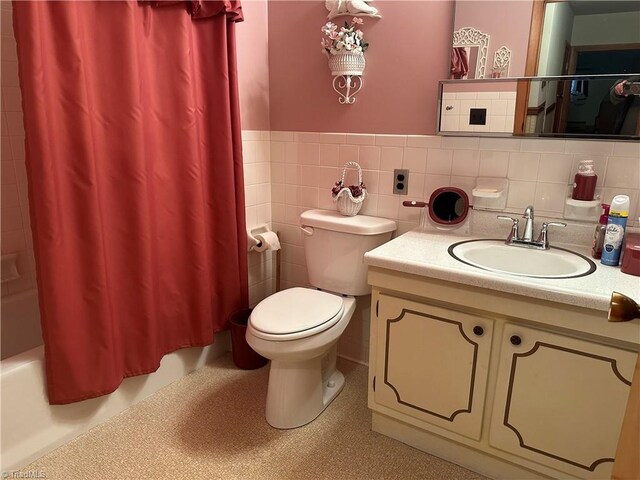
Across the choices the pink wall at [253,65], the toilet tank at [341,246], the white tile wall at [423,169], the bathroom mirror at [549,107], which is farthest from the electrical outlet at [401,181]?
the pink wall at [253,65]

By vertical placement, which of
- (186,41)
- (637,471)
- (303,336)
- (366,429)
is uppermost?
(186,41)

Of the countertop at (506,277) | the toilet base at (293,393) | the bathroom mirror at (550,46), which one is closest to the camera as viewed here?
the countertop at (506,277)

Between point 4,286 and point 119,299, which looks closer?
point 119,299

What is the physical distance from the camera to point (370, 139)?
2.04 metres

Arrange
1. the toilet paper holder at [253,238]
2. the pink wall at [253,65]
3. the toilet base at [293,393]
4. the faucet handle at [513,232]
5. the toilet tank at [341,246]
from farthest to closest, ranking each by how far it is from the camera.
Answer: the toilet paper holder at [253,238], the pink wall at [253,65], the toilet tank at [341,246], the toilet base at [293,393], the faucet handle at [513,232]

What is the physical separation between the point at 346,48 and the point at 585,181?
1095mm

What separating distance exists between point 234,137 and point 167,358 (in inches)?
42.9

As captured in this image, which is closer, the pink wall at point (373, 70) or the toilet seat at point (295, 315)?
the toilet seat at point (295, 315)

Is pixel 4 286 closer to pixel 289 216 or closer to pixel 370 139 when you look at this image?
pixel 289 216

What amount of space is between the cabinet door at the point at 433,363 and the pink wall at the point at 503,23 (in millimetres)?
966

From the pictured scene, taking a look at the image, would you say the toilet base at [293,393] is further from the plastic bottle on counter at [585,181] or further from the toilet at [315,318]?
the plastic bottle on counter at [585,181]

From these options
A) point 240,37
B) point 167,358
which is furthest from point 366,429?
point 240,37

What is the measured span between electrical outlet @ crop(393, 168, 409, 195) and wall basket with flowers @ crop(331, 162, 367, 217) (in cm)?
15

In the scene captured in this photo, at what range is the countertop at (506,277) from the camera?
1.23 meters
